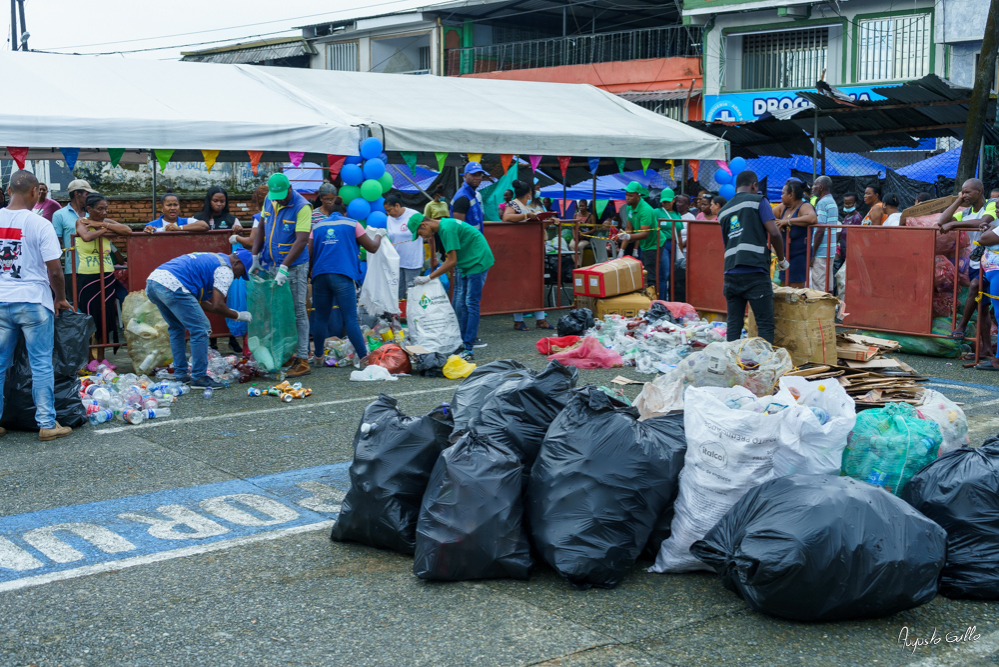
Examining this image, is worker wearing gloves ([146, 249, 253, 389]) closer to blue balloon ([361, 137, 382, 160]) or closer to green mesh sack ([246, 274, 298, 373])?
green mesh sack ([246, 274, 298, 373])

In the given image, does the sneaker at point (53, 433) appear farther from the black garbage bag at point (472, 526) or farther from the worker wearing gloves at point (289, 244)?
the black garbage bag at point (472, 526)

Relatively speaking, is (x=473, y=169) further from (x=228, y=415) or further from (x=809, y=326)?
(x=228, y=415)

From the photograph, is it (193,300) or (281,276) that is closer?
(193,300)

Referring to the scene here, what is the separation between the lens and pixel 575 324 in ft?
35.0

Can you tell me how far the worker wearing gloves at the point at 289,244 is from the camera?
8.66 metres

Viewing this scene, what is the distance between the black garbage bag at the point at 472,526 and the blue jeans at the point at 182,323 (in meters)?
4.64

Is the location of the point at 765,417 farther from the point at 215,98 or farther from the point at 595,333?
the point at 215,98

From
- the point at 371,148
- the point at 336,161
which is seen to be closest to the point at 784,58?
the point at 336,161

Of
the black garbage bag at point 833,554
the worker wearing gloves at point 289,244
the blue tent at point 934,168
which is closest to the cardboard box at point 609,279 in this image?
the worker wearing gloves at point 289,244

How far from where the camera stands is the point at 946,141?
70.9ft

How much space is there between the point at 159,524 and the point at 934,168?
19.3m

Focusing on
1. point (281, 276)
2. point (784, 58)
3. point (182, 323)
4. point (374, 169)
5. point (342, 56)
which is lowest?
point (182, 323)

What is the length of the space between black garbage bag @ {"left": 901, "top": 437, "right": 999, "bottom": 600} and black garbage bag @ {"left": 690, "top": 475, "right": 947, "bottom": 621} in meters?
0.22

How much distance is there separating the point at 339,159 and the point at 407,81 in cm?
294
